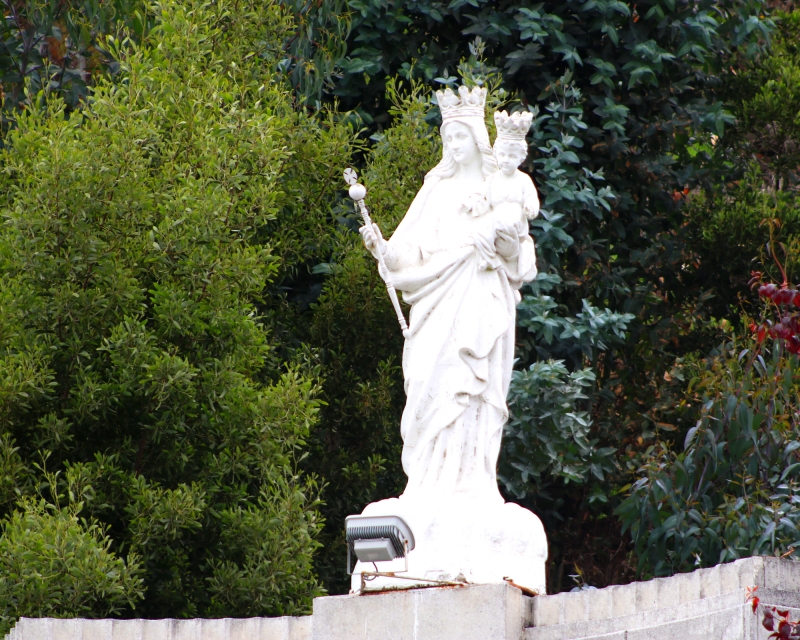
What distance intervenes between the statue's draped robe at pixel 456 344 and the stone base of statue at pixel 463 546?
0.43 feet

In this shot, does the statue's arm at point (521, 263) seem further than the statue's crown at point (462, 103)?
No

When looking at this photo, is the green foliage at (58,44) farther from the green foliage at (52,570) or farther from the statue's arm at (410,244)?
the statue's arm at (410,244)

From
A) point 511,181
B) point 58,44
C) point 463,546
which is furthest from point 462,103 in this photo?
point 58,44

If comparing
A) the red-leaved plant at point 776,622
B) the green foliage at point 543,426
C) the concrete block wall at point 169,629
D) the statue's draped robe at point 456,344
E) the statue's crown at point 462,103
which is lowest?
the red-leaved plant at point 776,622

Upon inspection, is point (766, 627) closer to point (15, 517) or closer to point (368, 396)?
point (15, 517)

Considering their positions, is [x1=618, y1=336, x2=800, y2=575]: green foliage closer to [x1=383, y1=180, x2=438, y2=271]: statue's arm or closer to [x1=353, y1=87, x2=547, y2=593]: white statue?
[x1=353, y1=87, x2=547, y2=593]: white statue

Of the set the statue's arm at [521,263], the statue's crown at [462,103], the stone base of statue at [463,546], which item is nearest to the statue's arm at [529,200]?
the statue's arm at [521,263]

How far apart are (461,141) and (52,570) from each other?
3.34m

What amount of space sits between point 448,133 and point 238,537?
331cm

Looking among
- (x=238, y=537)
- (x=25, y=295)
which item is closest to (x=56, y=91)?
(x=25, y=295)

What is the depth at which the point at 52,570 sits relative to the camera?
923 cm

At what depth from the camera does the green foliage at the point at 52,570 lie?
9.19 meters

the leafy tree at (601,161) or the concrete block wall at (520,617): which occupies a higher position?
the leafy tree at (601,161)

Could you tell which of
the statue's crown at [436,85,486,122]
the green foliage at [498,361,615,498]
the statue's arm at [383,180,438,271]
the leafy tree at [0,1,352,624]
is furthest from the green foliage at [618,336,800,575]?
the statue's crown at [436,85,486,122]
